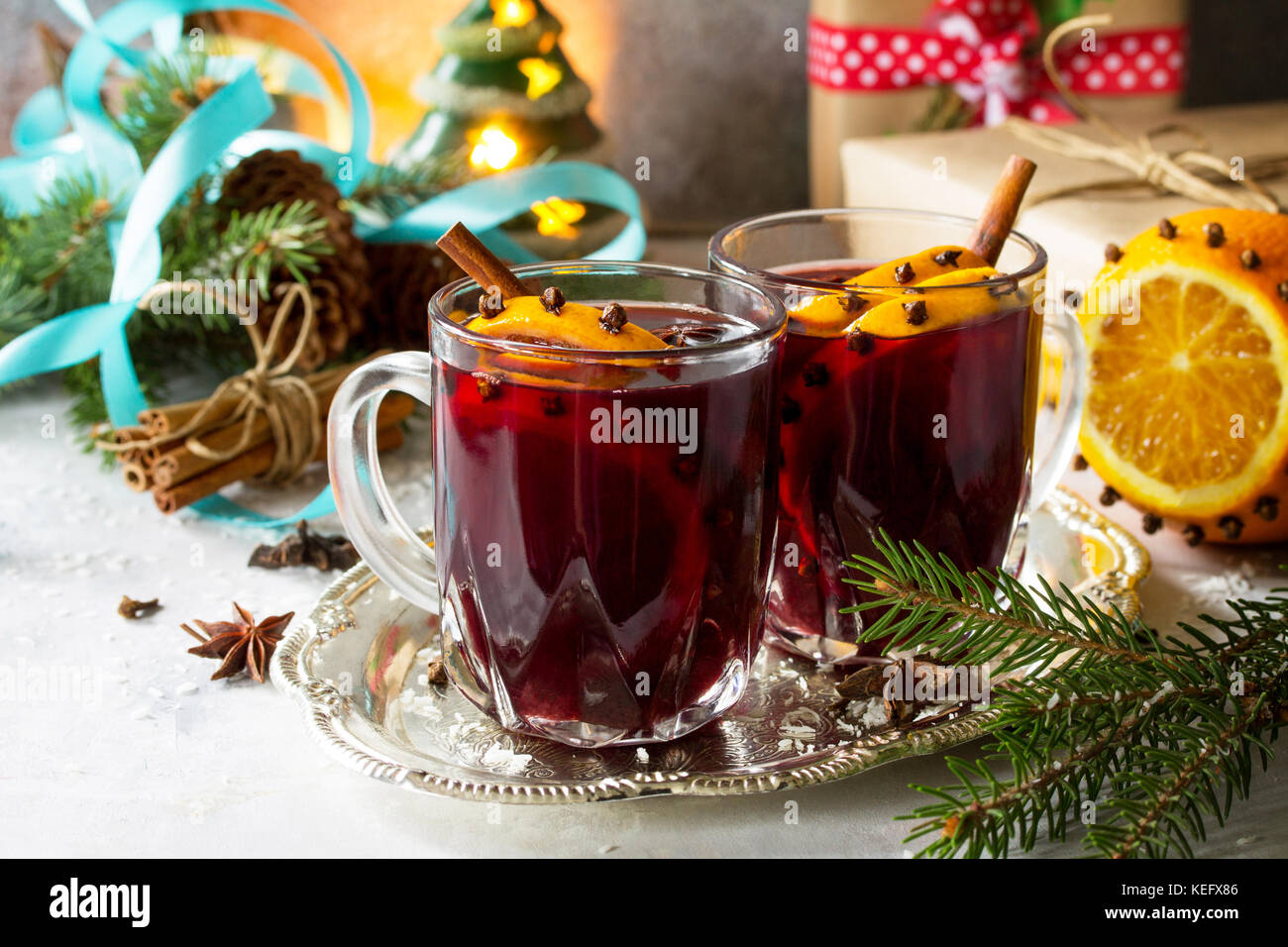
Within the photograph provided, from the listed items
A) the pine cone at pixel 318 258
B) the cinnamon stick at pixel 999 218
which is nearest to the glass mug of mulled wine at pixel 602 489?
the cinnamon stick at pixel 999 218

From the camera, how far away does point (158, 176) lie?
3.39ft

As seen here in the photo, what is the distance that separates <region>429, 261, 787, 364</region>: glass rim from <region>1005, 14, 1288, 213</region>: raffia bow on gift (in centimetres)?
55

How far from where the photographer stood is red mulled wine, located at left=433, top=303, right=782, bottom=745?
0.60 m

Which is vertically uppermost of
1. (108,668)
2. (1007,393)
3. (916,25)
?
(916,25)

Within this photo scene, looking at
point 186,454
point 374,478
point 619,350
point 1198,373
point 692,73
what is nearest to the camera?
point 619,350

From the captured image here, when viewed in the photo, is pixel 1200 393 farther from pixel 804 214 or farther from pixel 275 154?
pixel 275 154

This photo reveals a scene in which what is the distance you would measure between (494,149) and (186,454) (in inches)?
19.3

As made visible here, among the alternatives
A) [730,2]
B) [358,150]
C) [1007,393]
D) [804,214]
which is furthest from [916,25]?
[1007,393]

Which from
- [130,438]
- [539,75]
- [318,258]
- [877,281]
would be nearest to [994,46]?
[539,75]

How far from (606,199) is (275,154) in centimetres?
29

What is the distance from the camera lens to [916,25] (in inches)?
57.6

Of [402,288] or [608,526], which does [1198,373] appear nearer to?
[608,526]

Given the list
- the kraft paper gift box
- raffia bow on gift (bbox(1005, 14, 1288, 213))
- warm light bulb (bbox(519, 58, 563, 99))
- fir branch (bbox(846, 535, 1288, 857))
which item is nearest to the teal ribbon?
warm light bulb (bbox(519, 58, 563, 99))

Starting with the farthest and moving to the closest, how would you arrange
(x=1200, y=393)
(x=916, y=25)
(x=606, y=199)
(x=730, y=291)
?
(x=916, y=25) < (x=606, y=199) < (x=1200, y=393) < (x=730, y=291)
